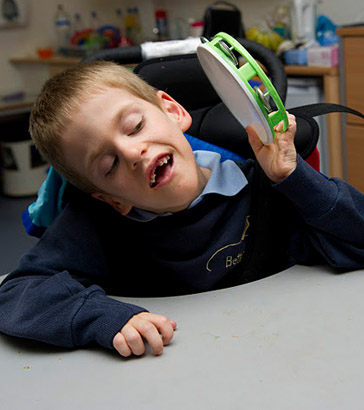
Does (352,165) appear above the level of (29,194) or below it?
above

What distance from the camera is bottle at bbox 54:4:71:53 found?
4.38 m

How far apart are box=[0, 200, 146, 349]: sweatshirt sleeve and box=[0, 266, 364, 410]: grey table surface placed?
0.03 m

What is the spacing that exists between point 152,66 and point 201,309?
55cm

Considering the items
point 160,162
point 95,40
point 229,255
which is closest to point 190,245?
point 229,255

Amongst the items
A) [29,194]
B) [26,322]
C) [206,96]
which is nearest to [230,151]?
[206,96]

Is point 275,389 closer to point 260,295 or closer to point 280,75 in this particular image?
point 260,295

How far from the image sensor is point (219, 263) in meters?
1.01

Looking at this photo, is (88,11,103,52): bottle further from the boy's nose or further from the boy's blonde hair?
the boy's nose

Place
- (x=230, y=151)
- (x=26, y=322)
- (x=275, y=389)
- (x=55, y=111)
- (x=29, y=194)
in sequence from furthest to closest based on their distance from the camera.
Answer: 1. (x=29, y=194)
2. (x=230, y=151)
3. (x=55, y=111)
4. (x=26, y=322)
5. (x=275, y=389)

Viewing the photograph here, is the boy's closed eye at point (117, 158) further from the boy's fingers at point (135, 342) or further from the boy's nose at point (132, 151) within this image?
the boy's fingers at point (135, 342)

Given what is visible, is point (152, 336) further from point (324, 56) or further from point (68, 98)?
point (324, 56)

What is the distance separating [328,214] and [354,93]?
1.97 meters

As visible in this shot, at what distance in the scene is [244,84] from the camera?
719 millimetres

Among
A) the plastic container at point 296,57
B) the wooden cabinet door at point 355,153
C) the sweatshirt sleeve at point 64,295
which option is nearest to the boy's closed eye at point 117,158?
the sweatshirt sleeve at point 64,295
